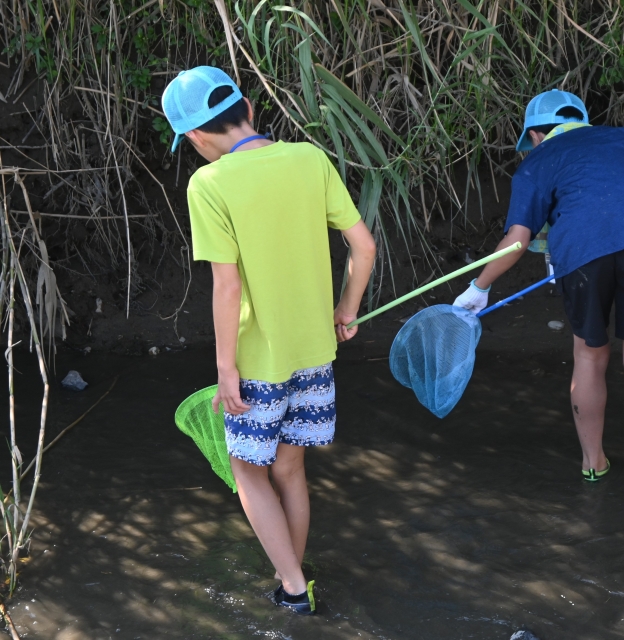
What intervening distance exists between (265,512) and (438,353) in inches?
37.3

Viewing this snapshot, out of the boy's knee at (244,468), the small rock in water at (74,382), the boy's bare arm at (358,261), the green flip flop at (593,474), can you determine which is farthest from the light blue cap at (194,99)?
the small rock in water at (74,382)

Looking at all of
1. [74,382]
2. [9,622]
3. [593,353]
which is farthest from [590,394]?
[74,382]

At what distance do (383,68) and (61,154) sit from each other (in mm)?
1531

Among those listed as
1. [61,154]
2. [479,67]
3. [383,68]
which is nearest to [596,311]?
[479,67]

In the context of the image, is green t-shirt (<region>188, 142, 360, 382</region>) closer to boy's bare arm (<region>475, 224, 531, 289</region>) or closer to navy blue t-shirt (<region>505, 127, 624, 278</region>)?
boy's bare arm (<region>475, 224, 531, 289</region>)

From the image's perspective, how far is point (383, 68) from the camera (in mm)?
3471

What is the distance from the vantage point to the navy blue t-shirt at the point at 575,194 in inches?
104

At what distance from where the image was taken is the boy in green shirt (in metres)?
2.02

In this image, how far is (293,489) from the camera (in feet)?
7.84

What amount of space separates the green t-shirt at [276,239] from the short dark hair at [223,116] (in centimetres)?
10

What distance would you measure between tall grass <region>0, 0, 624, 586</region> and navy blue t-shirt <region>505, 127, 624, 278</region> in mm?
486

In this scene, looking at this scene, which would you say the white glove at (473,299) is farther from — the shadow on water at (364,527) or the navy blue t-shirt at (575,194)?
the shadow on water at (364,527)

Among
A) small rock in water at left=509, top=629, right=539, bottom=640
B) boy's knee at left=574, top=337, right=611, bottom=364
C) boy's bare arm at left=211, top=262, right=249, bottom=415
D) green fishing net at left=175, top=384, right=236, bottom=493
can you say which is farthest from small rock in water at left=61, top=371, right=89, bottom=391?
small rock in water at left=509, top=629, right=539, bottom=640

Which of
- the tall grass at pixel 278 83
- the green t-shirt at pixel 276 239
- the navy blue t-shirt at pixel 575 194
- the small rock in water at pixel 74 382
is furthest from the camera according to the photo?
the small rock in water at pixel 74 382
